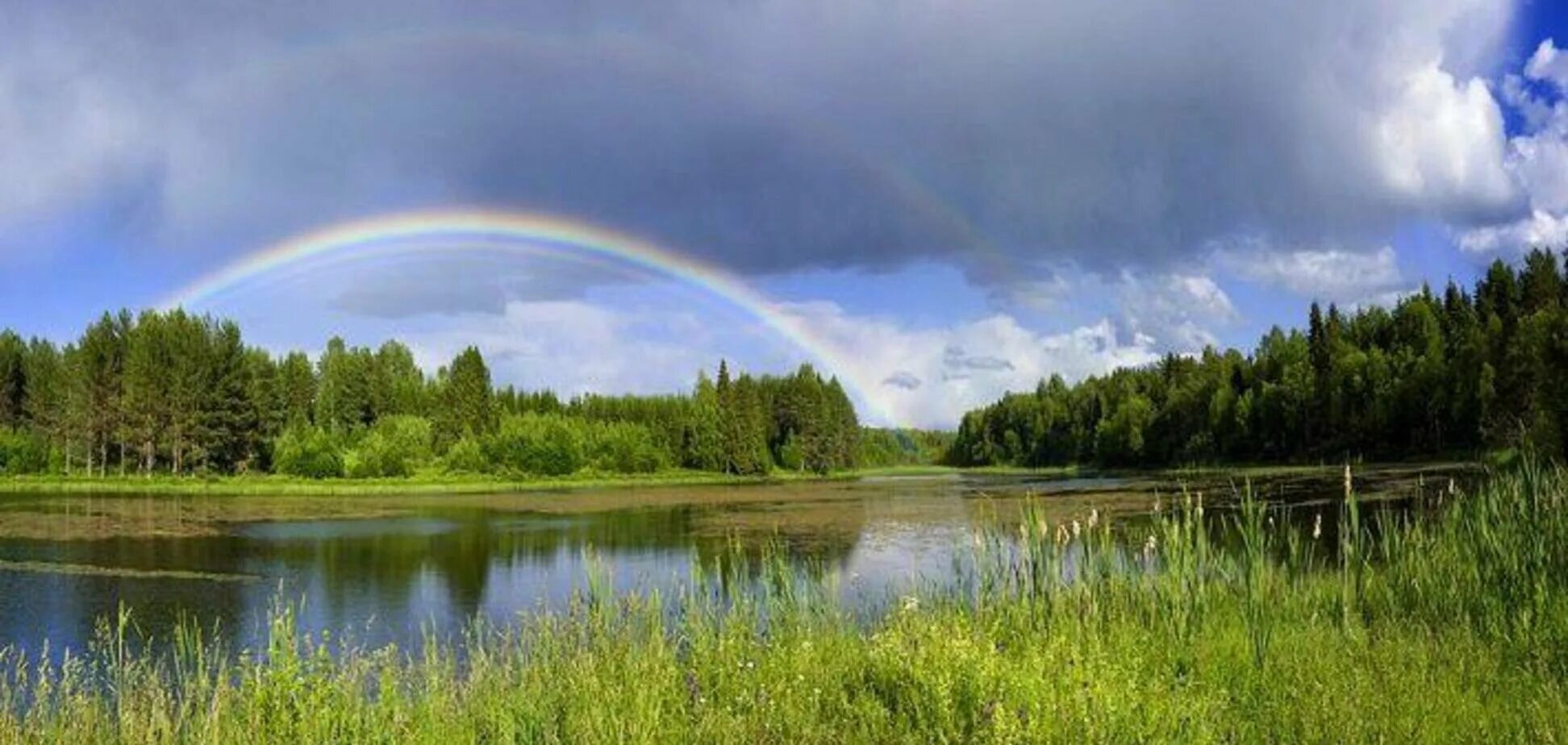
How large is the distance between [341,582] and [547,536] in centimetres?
1360

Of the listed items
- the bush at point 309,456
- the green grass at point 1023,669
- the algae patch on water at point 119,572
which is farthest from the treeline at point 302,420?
the green grass at point 1023,669

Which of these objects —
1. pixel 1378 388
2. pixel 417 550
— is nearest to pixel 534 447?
pixel 417 550

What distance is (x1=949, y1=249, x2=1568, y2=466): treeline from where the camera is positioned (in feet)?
187

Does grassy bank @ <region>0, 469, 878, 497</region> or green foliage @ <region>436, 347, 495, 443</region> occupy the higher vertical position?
green foliage @ <region>436, 347, 495, 443</region>

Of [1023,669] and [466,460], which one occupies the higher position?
[466,460]

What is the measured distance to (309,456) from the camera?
95.2 metres

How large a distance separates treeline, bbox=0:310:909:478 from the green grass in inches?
3694

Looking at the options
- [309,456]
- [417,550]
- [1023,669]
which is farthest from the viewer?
[309,456]

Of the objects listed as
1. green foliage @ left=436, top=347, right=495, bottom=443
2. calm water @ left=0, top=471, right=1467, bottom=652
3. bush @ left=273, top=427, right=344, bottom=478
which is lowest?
calm water @ left=0, top=471, right=1467, bottom=652

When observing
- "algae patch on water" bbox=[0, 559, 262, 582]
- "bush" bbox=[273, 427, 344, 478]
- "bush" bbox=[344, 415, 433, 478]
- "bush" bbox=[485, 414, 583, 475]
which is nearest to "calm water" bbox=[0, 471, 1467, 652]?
"algae patch on water" bbox=[0, 559, 262, 582]

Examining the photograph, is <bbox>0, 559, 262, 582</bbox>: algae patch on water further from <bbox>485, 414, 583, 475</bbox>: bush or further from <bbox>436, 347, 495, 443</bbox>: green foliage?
<bbox>436, 347, 495, 443</bbox>: green foliage

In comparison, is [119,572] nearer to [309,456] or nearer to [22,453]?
[309,456]

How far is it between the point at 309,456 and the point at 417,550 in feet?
216

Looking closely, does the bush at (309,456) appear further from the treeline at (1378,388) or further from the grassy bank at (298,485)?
the treeline at (1378,388)
